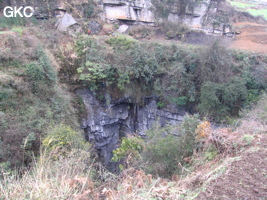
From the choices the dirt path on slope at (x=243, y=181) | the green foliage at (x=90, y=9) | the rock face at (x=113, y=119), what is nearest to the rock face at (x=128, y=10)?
the green foliage at (x=90, y=9)

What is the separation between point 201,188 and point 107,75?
8304 mm

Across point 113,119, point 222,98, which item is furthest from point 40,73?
point 222,98

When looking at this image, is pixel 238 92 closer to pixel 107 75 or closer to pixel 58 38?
pixel 107 75

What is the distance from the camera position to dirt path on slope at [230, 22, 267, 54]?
483 inches

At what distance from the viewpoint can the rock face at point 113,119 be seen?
1100 centimetres

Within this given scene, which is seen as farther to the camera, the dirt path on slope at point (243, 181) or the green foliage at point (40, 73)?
the green foliage at point (40, 73)

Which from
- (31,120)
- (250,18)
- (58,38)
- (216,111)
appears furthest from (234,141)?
(250,18)

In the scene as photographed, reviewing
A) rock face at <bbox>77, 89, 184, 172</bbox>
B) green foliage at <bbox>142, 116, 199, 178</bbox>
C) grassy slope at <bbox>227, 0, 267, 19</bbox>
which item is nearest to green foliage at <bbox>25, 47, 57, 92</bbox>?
rock face at <bbox>77, 89, 184, 172</bbox>

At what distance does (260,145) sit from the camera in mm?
4020

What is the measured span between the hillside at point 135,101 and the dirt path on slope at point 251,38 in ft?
0.40

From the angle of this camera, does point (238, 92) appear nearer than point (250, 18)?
Yes

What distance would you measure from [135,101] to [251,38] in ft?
33.2

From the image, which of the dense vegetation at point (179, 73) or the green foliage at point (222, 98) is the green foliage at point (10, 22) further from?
the green foliage at point (222, 98)

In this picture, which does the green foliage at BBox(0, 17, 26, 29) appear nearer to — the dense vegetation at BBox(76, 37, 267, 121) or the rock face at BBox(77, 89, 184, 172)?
the dense vegetation at BBox(76, 37, 267, 121)
